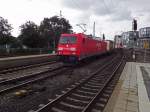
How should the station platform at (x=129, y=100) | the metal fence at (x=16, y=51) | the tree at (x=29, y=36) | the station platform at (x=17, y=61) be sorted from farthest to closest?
the tree at (x=29, y=36) < the metal fence at (x=16, y=51) < the station platform at (x=17, y=61) < the station platform at (x=129, y=100)

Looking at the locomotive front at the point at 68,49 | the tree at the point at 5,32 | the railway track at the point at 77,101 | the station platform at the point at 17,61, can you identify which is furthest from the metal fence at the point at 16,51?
the railway track at the point at 77,101

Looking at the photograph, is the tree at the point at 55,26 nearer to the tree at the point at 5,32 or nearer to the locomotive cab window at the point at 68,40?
the tree at the point at 5,32

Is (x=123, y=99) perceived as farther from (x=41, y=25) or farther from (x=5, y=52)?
(x=41, y=25)

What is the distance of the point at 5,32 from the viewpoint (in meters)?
48.7

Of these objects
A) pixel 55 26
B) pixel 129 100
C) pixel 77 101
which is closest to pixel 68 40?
pixel 129 100

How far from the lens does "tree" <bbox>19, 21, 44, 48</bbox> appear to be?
49750 mm

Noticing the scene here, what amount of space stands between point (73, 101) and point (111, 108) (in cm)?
147

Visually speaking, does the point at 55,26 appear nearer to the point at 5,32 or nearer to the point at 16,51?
the point at 5,32

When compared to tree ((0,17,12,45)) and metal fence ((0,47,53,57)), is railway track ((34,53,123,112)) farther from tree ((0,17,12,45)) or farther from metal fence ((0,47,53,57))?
tree ((0,17,12,45))

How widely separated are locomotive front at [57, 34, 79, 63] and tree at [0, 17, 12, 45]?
25574mm

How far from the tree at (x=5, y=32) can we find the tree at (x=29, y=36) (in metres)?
2.68

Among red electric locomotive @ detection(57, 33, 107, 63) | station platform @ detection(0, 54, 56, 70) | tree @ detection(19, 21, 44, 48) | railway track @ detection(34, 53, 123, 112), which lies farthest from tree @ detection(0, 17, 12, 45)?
railway track @ detection(34, 53, 123, 112)

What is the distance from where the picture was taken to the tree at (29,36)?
1959 inches

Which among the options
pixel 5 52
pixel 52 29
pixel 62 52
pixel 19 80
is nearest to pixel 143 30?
pixel 52 29
